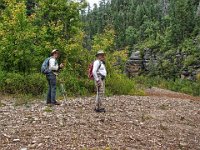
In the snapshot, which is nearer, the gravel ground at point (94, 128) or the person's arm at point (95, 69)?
the gravel ground at point (94, 128)

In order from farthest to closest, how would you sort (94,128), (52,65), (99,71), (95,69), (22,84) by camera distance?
(22,84), (52,65), (99,71), (95,69), (94,128)

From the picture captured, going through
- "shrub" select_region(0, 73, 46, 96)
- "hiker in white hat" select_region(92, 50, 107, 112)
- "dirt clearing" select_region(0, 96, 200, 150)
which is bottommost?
"dirt clearing" select_region(0, 96, 200, 150)

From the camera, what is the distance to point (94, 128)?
37.8 ft

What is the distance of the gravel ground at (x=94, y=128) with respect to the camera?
9.90 m

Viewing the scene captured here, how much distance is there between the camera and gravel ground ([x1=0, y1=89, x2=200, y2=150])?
390 inches

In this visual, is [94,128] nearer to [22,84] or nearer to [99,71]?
[99,71]

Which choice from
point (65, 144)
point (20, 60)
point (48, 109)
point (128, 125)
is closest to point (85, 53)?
point (20, 60)

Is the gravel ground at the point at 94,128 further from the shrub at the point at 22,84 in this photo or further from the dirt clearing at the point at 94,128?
the shrub at the point at 22,84

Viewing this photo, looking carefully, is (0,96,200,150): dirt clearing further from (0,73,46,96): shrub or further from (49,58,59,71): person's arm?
(0,73,46,96): shrub

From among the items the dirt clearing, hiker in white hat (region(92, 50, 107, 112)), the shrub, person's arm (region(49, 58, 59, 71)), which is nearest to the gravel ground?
the dirt clearing

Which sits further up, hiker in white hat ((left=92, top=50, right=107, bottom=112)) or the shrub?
hiker in white hat ((left=92, top=50, right=107, bottom=112))

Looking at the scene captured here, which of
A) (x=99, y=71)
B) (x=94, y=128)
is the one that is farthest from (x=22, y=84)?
(x=94, y=128)

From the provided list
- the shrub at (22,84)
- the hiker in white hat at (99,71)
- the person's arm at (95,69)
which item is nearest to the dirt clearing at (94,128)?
the hiker in white hat at (99,71)

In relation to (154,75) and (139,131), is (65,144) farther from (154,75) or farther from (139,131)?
(154,75)
